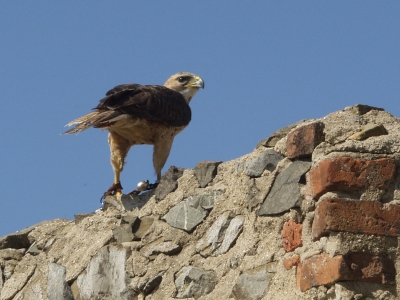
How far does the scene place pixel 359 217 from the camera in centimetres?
421

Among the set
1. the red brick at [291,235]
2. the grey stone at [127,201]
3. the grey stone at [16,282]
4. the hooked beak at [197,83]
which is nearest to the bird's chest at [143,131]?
the grey stone at [127,201]

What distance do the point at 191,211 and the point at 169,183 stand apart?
52 cm

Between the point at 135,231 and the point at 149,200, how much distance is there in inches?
13.7

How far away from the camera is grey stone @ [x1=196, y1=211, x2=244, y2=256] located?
5145 millimetres

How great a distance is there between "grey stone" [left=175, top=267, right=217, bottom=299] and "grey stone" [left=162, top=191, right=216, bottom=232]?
37cm

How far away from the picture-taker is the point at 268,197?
4938mm

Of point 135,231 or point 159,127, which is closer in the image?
point 135,231

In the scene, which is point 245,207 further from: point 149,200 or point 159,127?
point 159,127

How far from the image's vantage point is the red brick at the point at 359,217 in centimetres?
418

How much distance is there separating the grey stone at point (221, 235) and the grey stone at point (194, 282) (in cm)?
14

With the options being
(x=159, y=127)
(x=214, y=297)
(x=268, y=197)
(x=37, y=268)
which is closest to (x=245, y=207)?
(x=268, y=197)

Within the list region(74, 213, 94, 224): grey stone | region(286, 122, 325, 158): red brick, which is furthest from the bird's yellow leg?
region(286, 122, 325, 158): red brick

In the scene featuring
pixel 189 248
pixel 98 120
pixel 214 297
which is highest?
pixel 98 120

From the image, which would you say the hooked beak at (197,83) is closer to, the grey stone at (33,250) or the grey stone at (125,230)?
the grey stone at (33,250)
